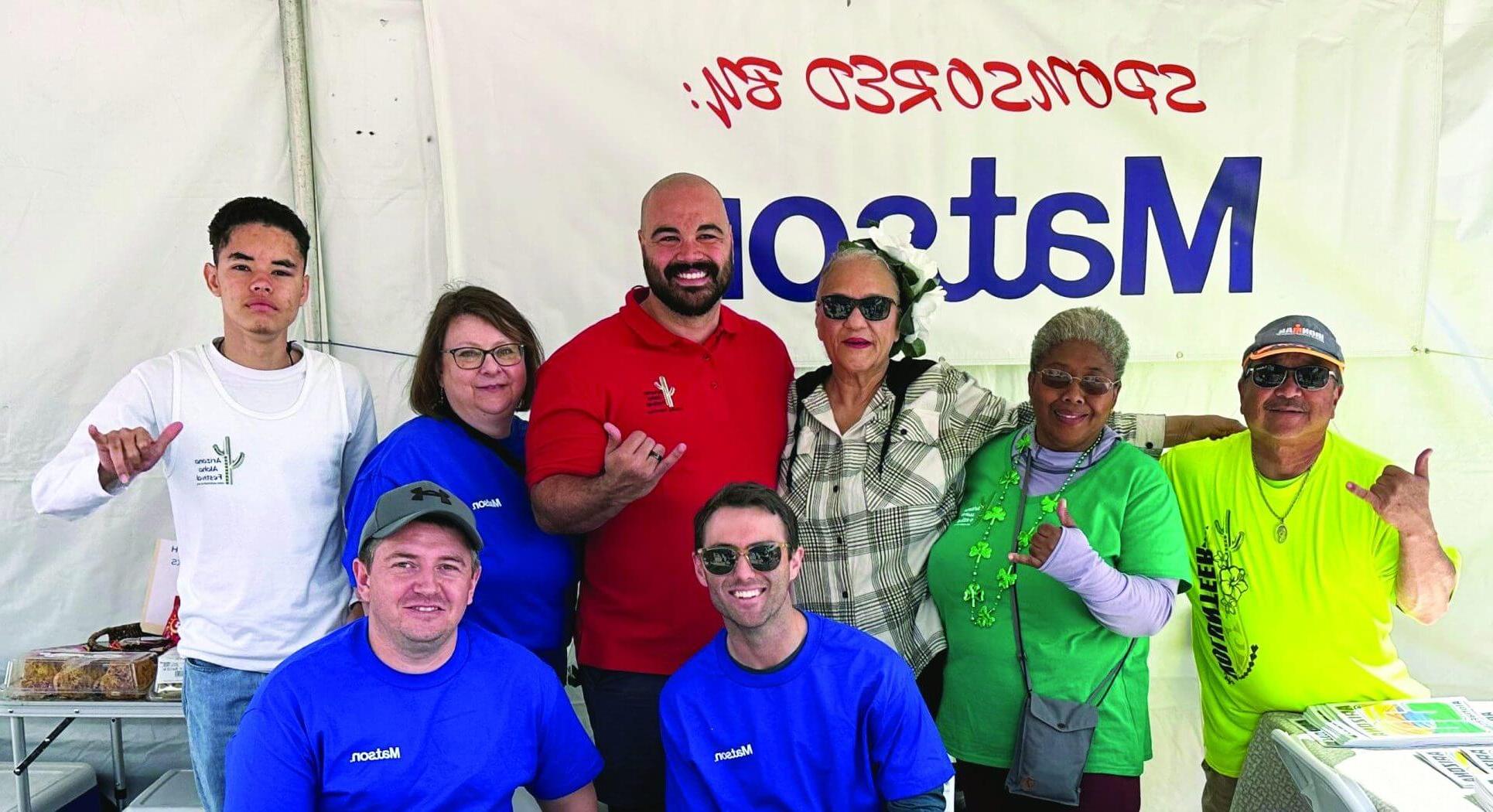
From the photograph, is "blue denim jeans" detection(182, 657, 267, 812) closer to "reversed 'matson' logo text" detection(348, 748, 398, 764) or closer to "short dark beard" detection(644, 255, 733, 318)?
"reversed 'matson' logo text" detection(348, 748, 398, 764)

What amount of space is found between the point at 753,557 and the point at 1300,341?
1.10 meters

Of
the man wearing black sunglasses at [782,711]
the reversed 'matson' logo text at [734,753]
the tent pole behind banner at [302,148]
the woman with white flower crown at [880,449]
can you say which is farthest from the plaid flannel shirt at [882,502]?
the tent pole behind banner at [302,148]

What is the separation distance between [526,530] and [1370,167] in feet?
7.89

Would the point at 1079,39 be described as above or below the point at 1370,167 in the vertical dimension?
above

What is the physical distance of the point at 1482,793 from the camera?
60.6 inches

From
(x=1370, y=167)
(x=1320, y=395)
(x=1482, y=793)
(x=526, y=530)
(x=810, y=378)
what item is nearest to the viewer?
(x=1482, y=793)

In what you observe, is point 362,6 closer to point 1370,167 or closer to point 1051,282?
point 1051,282

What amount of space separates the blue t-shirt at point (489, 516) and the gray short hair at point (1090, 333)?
3.47 ft

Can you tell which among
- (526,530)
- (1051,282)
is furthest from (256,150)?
(1051,282)

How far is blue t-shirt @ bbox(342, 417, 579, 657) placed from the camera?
1988 mm

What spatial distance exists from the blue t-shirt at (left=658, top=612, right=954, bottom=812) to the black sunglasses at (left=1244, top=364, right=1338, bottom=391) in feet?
2.90

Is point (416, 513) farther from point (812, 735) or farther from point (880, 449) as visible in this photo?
point (880, 449)

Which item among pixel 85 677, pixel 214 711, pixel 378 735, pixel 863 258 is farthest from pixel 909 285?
pixel 85 677

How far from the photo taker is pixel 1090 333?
1.99 m
